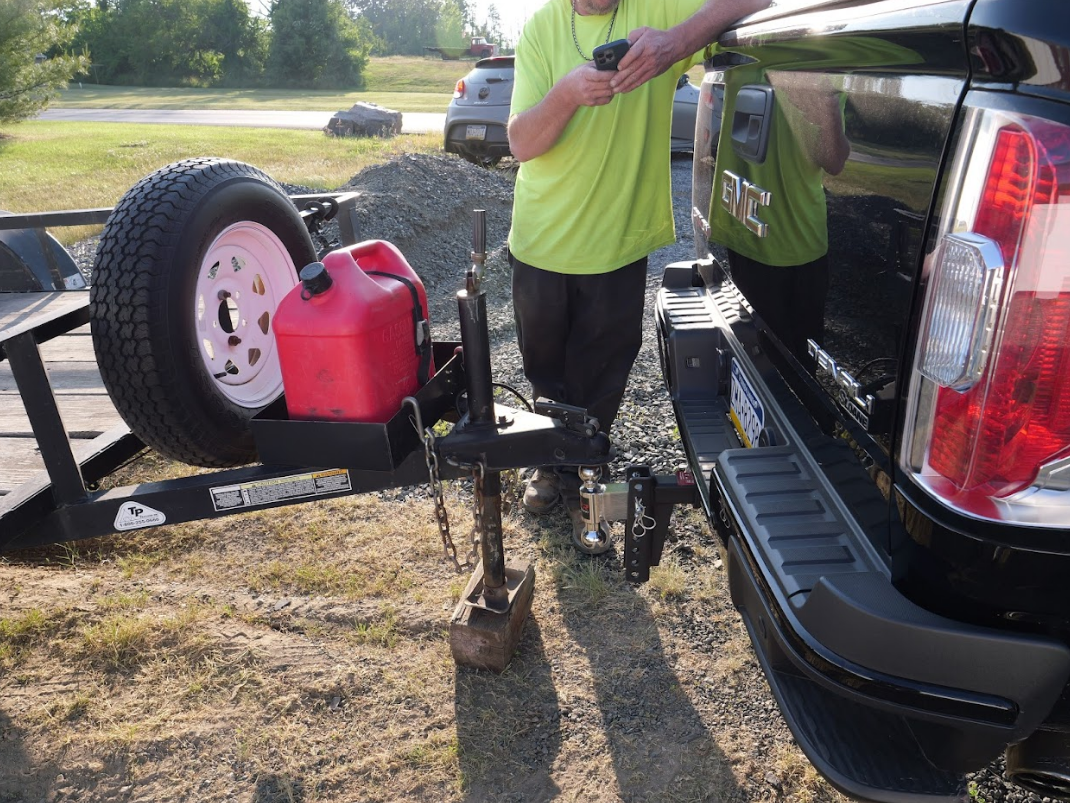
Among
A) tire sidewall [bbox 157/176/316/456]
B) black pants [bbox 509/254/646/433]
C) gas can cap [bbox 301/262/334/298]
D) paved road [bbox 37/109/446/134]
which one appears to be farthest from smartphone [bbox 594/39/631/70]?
paved road [bbox 37/109/446/134]

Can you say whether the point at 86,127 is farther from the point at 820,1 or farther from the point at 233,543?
the point at 820,1

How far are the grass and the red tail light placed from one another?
9559 millimetres

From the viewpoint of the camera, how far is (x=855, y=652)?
128cm

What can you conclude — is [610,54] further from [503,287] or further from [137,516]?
[503,287]

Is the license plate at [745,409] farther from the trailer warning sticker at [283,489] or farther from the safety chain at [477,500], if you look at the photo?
the trailer warning sticker at [283,489]

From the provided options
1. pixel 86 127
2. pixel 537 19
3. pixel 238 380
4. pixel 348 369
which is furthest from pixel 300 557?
pixel 86 127

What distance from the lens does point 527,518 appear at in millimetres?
3504

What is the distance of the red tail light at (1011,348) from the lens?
3.56ft

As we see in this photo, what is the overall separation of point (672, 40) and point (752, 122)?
0.49 meters

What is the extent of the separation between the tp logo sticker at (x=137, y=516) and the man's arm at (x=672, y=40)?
178cm

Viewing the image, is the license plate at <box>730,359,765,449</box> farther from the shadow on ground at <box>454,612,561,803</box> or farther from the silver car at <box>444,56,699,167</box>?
the silver car at <box>444,56,699,167</box>

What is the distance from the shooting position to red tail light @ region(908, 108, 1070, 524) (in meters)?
1.09

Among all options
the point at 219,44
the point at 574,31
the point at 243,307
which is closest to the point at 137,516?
the point at 243,307

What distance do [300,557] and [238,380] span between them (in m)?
0.93
